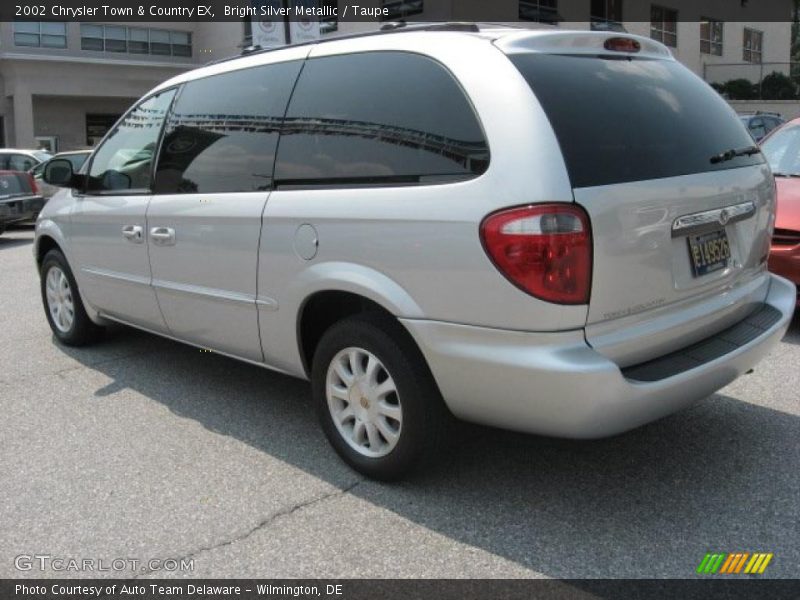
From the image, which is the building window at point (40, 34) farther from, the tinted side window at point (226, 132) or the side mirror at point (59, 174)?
the tinted side window at point (226, 132)

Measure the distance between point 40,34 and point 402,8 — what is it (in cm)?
1630

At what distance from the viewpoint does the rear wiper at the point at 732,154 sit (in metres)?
3.38

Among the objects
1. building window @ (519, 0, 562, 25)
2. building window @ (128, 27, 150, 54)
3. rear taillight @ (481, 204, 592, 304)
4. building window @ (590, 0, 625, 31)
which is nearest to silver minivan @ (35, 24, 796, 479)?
rear taillight @ (481, 204, 592, 304)

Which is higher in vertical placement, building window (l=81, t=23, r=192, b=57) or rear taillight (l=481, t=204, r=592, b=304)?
building window (l=81, t=23, r=192, b=57)

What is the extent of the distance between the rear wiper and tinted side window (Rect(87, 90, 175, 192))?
2.99 meters

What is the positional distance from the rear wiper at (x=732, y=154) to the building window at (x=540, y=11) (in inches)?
1080

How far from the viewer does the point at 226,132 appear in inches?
161

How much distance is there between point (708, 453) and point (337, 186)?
2.09 m

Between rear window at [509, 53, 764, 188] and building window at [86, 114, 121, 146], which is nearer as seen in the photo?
rear window at [509, 53, 764, 188]

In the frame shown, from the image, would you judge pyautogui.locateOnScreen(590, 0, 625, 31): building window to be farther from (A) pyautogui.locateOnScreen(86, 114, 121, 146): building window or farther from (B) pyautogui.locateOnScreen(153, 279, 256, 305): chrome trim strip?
(B) pyautogui.locateOnScreen(153, 279, 256, 305): chrome trim strip

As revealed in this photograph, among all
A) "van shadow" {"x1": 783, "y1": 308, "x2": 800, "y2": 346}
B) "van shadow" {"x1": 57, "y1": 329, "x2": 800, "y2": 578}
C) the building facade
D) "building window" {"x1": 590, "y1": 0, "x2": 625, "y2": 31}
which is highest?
"building window" {"x1": 590, "y1": 0, "x2": 625, "y2": 31}

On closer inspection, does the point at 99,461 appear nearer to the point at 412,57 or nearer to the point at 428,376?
the point at 428,376

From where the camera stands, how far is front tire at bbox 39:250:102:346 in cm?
560

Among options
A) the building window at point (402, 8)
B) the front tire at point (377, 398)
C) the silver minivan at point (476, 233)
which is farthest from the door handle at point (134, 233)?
the building window at point (402, 8)
